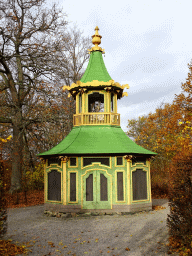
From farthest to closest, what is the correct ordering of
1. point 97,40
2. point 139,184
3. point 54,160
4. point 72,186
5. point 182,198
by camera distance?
point 97,40, point 54,160, point 139,184, point 72,186, point 182,198

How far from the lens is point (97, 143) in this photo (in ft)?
42.9

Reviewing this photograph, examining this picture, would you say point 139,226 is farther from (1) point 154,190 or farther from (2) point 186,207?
(1) point 154,190

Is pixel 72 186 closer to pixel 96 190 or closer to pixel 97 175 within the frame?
pixel 96 190

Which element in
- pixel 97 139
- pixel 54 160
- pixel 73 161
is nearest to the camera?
pixel 73 161

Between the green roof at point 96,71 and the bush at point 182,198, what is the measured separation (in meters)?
8.57

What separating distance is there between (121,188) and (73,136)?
12.0 ft

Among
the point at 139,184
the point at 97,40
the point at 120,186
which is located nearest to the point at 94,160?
the point at 120,186

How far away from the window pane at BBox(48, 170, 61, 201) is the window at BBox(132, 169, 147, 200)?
353 cm

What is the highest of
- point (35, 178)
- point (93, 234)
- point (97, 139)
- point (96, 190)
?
point (97, 139)

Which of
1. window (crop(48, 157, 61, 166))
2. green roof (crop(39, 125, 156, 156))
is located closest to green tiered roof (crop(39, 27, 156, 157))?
green roof (crop(39, 125, 156, 156))

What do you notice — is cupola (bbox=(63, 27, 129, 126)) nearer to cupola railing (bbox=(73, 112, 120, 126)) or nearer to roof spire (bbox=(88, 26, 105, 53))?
cupola railing (bbox=(73, 112, 120, 126))

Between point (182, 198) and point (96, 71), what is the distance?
33.0 feet

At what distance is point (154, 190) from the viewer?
22.0m

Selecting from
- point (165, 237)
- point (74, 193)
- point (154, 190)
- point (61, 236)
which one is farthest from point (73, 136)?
point (154, 190)
